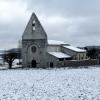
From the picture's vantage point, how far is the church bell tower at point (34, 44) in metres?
75.3

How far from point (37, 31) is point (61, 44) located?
12556 mm

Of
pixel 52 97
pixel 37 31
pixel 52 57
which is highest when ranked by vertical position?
pixel 37 31

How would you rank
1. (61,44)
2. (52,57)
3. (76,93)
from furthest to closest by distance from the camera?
(61,44) < (52,57) < (76,93)

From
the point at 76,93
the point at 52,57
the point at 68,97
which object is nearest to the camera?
the point at 68,97

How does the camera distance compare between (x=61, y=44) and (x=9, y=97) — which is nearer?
(x=9, y=97)

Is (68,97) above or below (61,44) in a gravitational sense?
below

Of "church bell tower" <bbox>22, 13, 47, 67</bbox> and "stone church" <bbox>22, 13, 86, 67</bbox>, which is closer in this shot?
"stone church" <bbox>22, 13, 86, 67</bbox>

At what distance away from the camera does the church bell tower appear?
2965 inches

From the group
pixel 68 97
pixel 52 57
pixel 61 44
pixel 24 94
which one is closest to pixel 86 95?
pixel 68 97

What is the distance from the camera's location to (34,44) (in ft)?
249

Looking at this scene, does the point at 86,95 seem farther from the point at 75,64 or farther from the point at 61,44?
the point at 61,44

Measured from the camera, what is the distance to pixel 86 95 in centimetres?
2172

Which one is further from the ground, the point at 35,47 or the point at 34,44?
the point at 34,44

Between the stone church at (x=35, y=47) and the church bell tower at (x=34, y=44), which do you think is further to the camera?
the church bell tower at (x=34, y=44)
